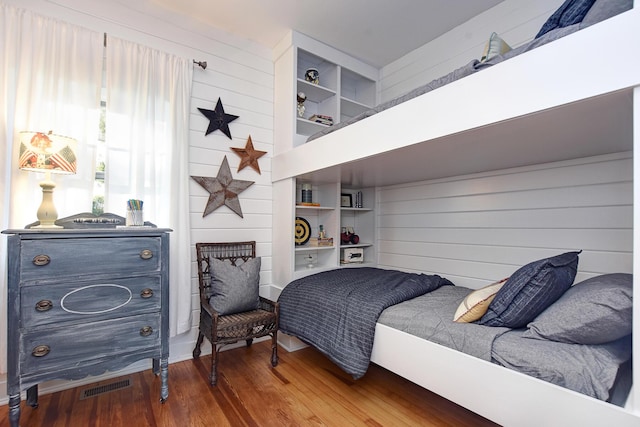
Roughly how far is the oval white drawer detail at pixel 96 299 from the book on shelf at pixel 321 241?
1.69 meters

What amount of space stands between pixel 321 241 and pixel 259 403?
158cm

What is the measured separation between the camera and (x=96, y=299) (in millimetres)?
1717

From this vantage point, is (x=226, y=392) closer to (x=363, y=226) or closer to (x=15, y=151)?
(x=15, y=151)

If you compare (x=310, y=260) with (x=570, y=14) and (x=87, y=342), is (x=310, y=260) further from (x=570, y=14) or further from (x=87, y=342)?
(x=570, y=14)

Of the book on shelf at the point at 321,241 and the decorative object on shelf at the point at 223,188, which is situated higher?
the decorative object on shelf at the point at 223,188

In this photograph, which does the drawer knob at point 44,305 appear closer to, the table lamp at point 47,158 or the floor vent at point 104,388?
the table lamp at point 47,158

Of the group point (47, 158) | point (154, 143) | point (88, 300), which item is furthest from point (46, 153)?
point (88, 300)

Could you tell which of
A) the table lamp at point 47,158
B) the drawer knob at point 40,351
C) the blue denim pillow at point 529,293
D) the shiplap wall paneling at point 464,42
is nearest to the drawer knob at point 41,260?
the table lamp at point 47,158

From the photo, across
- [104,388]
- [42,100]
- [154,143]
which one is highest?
[42,100]

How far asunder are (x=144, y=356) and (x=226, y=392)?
0.56 meters

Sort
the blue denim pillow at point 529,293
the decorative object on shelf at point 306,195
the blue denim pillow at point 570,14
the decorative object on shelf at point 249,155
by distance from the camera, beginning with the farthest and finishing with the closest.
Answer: the decorative object on shelf at point 306,195
the decorative object on shelf at point 249,155
the blue denim pillow at point 529,293
the blue denim pillow at point 570,14

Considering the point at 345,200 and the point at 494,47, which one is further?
the point at 345,200

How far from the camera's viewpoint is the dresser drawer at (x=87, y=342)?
158 centimetres

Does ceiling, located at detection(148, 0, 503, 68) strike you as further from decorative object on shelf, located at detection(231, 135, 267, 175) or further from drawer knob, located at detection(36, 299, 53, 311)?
drawer knob, located at detection(36, 299, 53, 311)
